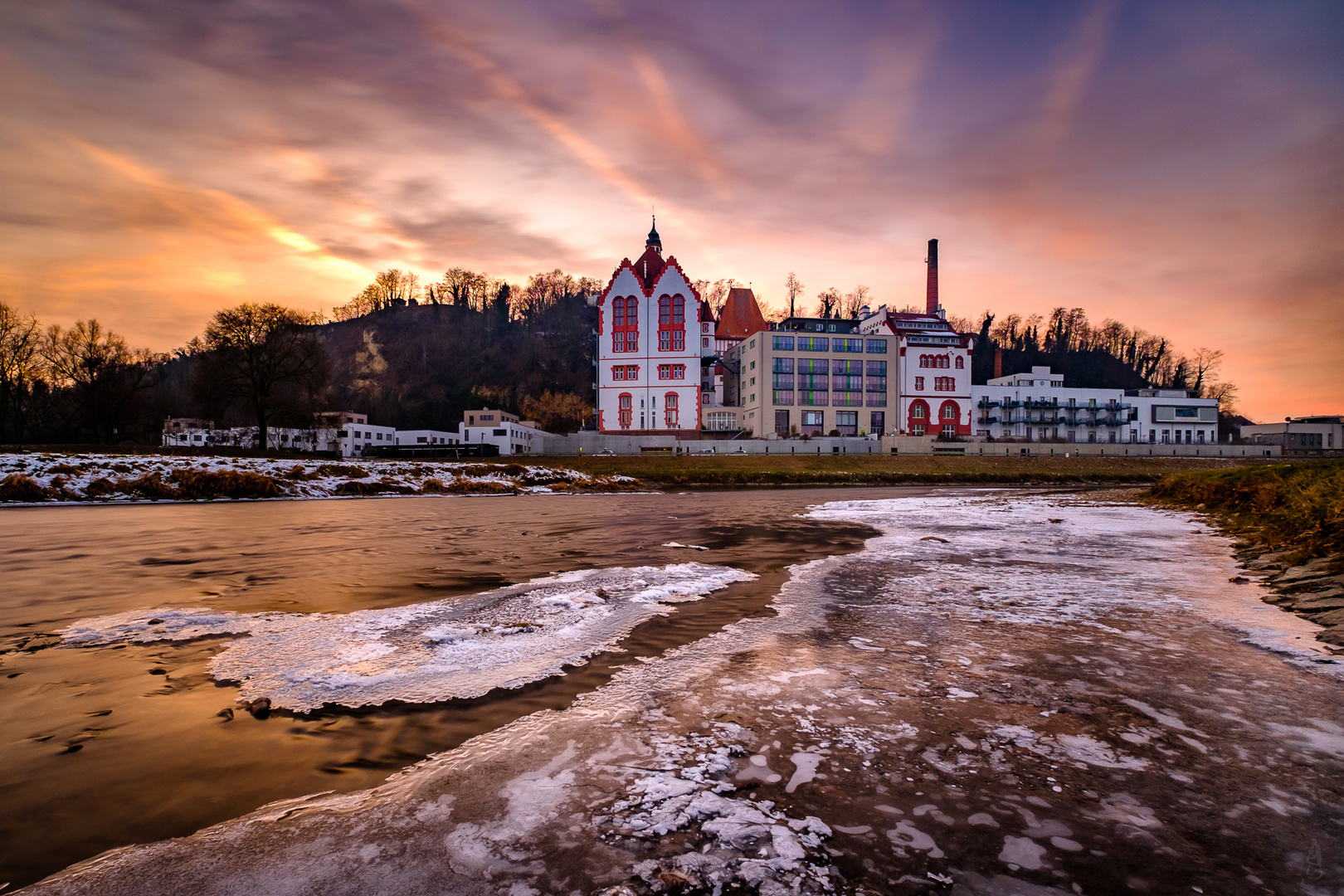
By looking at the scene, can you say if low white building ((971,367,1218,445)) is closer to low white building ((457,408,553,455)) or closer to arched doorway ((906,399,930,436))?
arched doorway ((906,399,930,436))

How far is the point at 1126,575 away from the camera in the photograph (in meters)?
8.56

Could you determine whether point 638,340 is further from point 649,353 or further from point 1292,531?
point 1292,531

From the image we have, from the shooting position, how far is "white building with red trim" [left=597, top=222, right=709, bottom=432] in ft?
266

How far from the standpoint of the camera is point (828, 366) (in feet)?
285

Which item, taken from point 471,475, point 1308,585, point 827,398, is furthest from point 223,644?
point 827,398

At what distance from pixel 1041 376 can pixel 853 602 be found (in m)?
114

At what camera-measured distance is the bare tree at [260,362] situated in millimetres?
50125

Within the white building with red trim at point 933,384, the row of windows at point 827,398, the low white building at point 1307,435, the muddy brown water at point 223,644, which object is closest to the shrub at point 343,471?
the muddy brown water at point 223,644

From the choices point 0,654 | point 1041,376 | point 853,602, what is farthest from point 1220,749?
point 1041,376

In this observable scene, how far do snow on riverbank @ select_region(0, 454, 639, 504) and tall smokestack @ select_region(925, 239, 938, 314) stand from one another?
81392 mm

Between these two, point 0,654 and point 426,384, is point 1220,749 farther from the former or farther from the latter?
point 426,384

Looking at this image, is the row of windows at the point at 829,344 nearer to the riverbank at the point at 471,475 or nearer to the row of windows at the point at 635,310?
the row of windows at the point at 635,310

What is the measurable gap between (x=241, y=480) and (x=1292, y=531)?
33.5m

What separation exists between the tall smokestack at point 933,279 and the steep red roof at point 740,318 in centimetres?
2668
